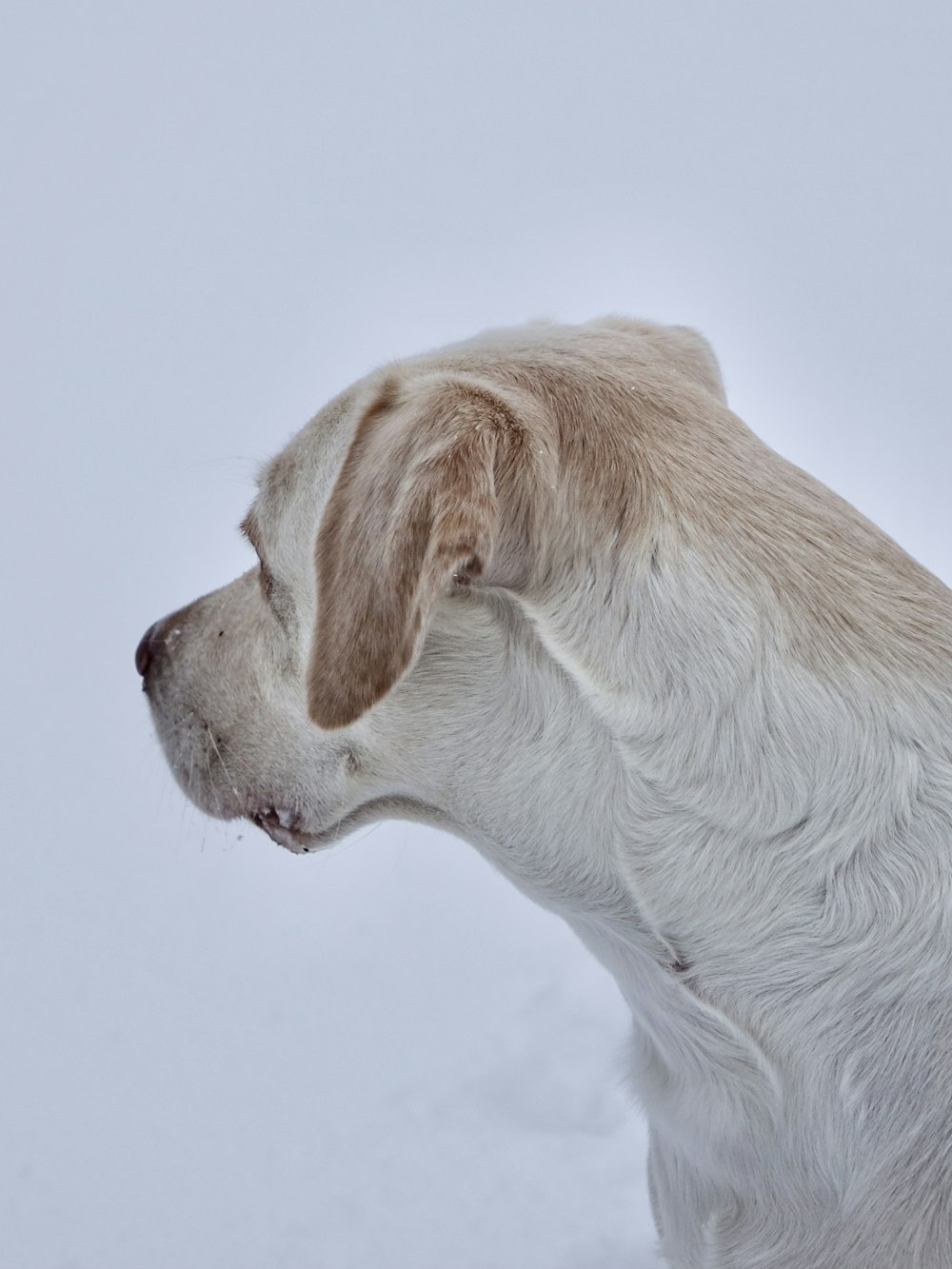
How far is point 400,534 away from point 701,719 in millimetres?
487

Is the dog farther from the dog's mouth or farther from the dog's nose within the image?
the dog's nose

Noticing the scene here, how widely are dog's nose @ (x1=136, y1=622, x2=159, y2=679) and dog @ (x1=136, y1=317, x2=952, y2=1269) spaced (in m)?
0.66

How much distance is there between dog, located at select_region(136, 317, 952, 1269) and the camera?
5.96ft

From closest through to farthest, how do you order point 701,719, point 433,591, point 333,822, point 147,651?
point 433,591 < point 701,719 < point 333,822 < point 147,651

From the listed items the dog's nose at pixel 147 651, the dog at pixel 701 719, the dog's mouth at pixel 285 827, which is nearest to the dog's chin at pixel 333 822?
the dog's mouth at pixel 285 827

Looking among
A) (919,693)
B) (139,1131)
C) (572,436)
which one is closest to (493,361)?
(572,436)

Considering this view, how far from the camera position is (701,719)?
6.07 ft

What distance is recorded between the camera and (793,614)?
1865 millimetres

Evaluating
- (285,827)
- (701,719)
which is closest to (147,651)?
(285,827)

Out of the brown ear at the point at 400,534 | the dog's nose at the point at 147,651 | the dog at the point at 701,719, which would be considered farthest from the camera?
the dog's nose at the point at 147,651

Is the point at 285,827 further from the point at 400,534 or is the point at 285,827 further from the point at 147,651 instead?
the point at 400,534

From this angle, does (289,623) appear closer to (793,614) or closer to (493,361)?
(493,361)

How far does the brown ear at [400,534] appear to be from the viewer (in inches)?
65.8

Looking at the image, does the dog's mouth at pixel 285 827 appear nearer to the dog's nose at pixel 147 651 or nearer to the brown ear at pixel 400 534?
the dog's nose at pixel 147 651
